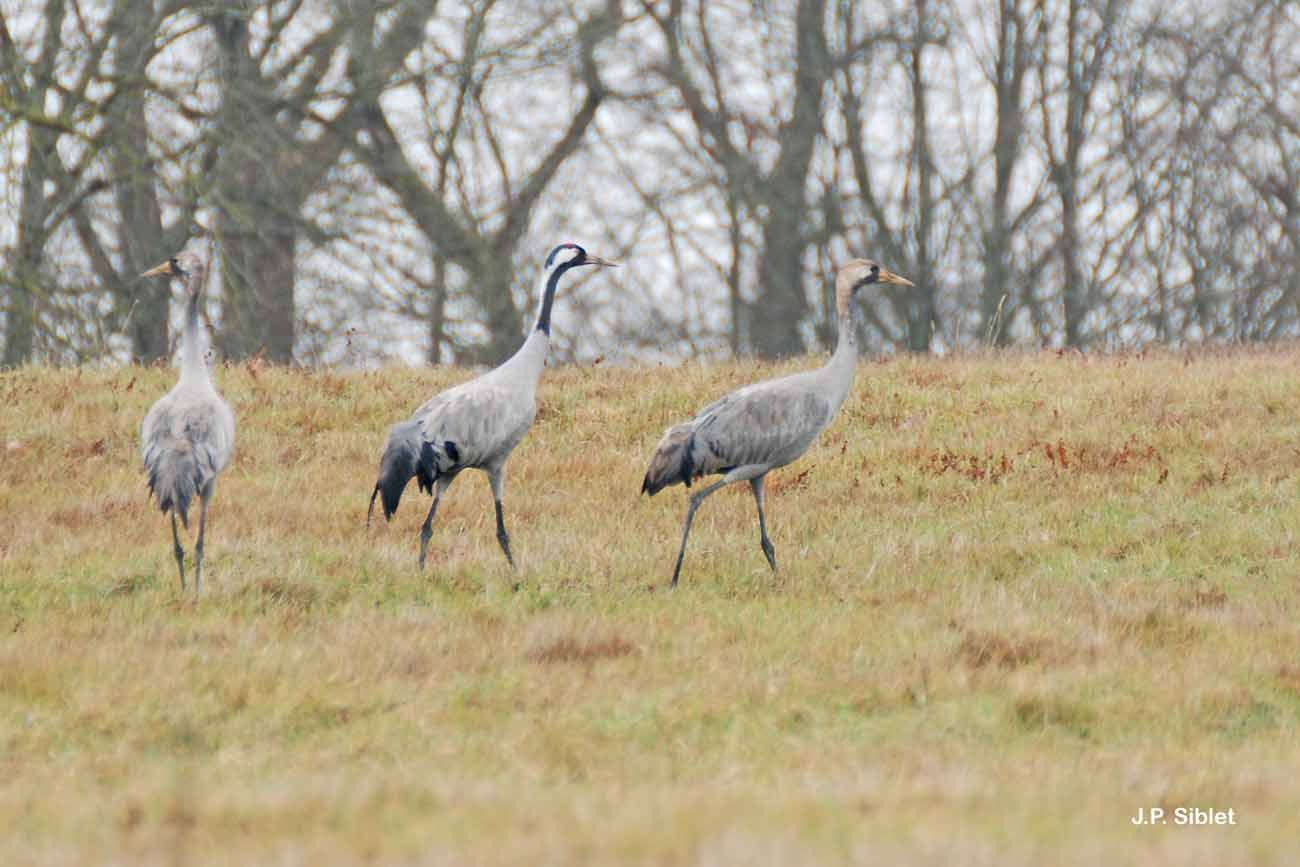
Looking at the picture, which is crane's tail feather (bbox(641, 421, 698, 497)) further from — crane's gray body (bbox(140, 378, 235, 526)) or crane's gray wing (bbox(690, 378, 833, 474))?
crane's gray body (bbox(140, 378, 235, 526))

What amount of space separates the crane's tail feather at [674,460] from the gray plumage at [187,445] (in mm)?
2558

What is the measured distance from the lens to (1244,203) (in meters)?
28.6

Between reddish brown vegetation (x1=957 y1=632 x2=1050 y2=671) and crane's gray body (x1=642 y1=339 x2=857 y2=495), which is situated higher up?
crane's gray body (x1=642 y1=339 x2=857 y2=495)

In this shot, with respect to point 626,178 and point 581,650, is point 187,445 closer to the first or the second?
point 581,650

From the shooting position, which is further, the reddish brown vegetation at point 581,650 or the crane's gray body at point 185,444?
the crane's gray body at point 185,444

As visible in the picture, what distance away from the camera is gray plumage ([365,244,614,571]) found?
878 cm

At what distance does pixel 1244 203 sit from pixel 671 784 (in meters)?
26.8

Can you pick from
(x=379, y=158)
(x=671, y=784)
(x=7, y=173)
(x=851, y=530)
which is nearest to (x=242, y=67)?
(x=379, y=158)

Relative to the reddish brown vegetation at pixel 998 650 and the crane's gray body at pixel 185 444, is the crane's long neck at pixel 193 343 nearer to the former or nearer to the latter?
the crane's gray body at pixel 185 444

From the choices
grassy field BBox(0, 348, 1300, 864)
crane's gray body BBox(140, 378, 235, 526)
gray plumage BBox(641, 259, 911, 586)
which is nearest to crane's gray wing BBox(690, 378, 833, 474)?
gray plumage BBox(641, 259, 911, 586)

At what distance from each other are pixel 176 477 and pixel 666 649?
3.04m

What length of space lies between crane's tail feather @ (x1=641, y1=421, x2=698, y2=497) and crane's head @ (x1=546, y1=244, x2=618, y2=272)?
1.25 metres

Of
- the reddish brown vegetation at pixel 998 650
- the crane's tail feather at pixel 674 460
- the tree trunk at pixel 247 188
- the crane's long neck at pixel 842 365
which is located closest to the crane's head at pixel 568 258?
the crane's tail feather at pixel 674 460

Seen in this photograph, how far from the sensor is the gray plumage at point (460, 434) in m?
8.78
